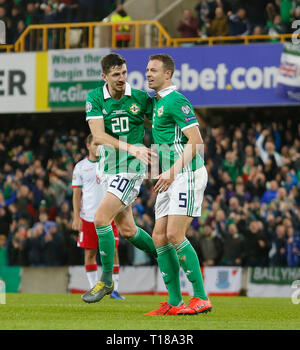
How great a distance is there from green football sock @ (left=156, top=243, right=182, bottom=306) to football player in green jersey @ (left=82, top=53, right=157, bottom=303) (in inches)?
32.8

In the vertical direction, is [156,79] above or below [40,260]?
above

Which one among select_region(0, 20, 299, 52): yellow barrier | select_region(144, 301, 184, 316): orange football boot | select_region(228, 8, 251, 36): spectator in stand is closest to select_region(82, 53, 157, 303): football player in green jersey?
select_region(144, 301, 184, 316): orange football boot

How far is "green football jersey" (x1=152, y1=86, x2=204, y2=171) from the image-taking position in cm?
791

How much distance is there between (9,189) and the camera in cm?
2031

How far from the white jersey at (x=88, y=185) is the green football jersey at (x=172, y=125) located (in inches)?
161

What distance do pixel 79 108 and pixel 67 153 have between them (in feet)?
3.93

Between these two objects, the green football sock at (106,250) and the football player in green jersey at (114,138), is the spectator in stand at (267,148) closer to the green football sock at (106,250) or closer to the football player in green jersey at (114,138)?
the football player in green jersey at (114,138)

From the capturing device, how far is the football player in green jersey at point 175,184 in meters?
7.85

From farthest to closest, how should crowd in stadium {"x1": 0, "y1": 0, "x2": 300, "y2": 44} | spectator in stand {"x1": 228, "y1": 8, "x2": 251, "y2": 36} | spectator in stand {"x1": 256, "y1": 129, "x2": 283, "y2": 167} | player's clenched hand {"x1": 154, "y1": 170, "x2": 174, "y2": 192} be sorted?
spectator in stand {"x1": 228, "y1": 8, "x2": 251, "y2": 36} → crowd in stadium {"x1": 0, "y1": 0, "x2": 300, "y2": 44} → spectator in stand {"x1": 256, "y1": 129, "x2": 283, "y2": 167} → player's clenched hand {"x1": 154, "y1": 170, "x2": 174, "y2": 192}

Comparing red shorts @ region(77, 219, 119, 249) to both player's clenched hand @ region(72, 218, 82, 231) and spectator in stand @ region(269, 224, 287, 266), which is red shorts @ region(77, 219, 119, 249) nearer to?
player's clenched hand @ region(72, 218, 82, 231)

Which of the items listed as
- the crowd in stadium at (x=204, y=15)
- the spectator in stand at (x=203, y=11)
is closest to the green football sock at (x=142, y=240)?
the crowd in stadium at (x=204, y=15)
